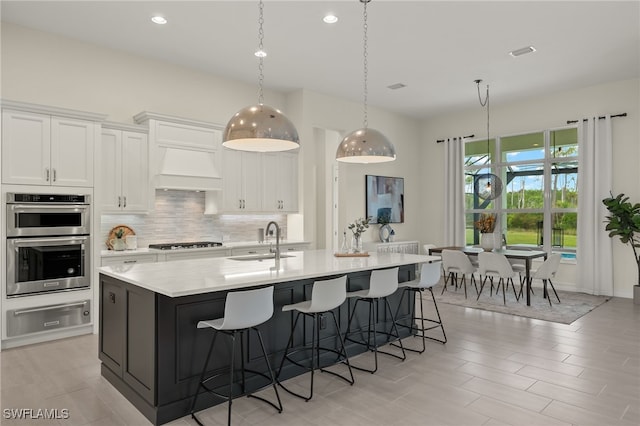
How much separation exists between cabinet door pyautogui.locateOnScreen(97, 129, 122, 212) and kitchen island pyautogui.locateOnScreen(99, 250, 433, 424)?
1.75 metres

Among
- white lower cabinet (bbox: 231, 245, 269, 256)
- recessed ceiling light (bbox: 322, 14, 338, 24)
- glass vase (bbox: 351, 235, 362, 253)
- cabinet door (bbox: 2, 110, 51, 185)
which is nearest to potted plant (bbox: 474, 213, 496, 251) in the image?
glass vase (bbox: 351, 235, 362, 253)

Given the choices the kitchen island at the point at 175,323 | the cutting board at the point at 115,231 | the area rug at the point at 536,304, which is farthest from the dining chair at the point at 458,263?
the cutting board at the point at 115,231

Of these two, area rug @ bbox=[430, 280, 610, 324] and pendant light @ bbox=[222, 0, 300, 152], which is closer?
pendant light @ bbox=[222, 0, 300, 152]

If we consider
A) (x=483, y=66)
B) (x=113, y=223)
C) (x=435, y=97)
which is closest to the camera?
(x=113, y=223)

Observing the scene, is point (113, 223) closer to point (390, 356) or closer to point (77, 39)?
point (77, 39)

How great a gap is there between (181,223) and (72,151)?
1794 mm

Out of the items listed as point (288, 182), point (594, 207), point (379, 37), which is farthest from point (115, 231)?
point (594, 207)

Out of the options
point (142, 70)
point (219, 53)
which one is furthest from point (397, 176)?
point (142, 70)

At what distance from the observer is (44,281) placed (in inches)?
173

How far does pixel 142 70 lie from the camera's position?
18.4 ft

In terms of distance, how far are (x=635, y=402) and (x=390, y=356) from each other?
74.2 inches

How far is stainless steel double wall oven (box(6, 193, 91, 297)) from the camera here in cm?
421

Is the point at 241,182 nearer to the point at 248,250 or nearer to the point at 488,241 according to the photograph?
the point at 248,250

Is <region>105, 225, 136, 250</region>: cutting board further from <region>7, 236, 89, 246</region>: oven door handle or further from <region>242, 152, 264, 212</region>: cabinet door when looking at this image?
<region>242, 152, 264, 212</region>: cabinet door
